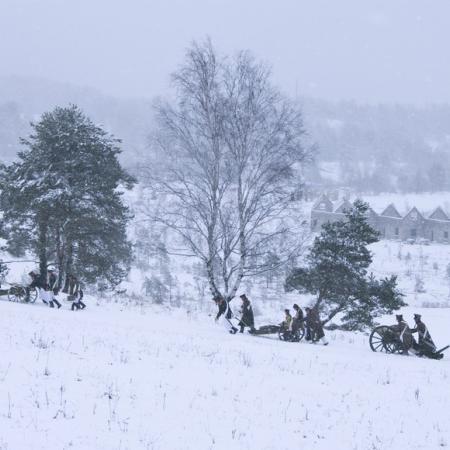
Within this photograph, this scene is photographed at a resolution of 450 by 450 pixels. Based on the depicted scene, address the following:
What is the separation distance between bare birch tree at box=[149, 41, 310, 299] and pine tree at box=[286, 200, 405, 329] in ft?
8.61

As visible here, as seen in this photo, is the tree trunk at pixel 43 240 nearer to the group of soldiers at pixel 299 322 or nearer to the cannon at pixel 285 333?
the group of soldiers at pixel 299 322

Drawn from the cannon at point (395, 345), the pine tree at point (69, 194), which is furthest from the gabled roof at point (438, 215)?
the cannon at point (395, 345)

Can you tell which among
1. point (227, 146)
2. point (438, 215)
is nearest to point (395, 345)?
point (227, 146)

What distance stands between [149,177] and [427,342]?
10.5m

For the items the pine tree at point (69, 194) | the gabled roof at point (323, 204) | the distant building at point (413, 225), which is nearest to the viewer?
the pine tree at point (69, 194)

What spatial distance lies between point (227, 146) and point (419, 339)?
9.39m

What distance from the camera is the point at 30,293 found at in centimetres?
2184

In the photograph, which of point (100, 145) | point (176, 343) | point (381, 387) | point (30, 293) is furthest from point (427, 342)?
point (100, 145)

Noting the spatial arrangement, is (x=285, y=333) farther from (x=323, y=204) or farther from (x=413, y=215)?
(x=323, y=204)

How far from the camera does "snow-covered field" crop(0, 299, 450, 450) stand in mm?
7117

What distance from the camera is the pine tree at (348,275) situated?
72.9 feet

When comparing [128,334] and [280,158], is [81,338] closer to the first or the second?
[128,334]

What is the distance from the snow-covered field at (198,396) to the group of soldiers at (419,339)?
2.03 meters

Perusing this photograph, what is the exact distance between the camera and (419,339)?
53.1 feet
